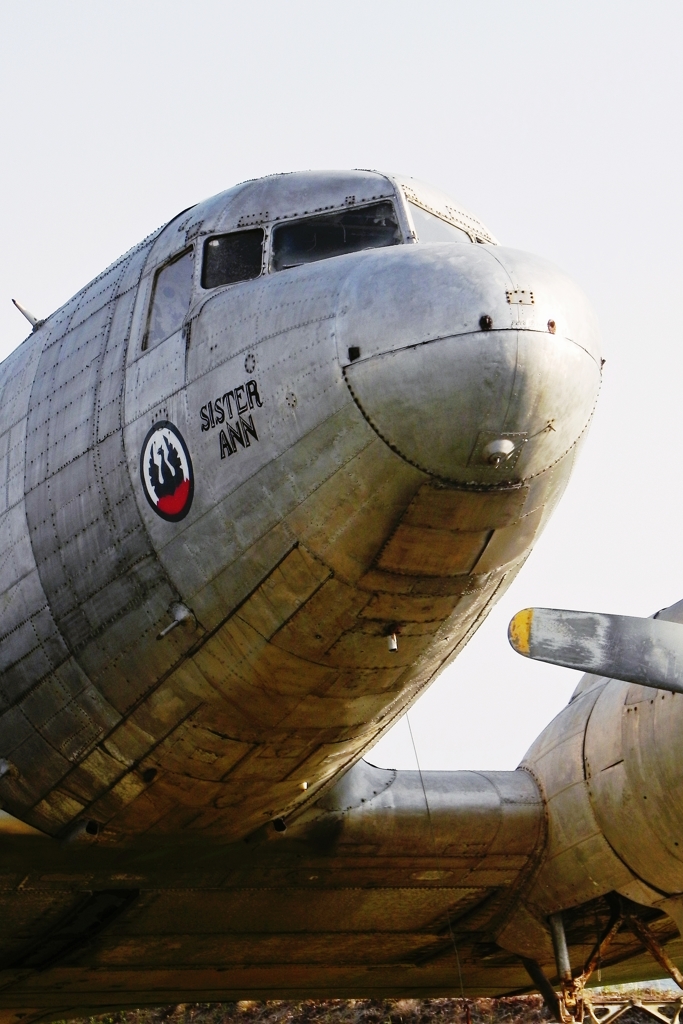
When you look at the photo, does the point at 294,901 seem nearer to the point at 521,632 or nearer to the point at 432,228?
the point at 521,632

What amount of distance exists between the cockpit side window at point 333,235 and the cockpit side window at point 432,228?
0.16 metres

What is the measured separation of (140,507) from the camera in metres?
8.44

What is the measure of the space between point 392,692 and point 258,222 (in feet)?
10.5

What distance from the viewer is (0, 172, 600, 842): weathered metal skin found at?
7035 mm

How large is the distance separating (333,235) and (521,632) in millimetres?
2848

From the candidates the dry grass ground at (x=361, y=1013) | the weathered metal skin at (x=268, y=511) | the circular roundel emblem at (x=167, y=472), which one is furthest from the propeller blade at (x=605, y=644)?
the dry grass ground at (x=361, y=1013)

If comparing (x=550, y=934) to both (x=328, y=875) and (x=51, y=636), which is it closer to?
(x=328, y=875)

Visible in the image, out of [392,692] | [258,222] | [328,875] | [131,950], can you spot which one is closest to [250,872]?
[328,875]

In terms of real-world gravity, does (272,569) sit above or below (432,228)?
below

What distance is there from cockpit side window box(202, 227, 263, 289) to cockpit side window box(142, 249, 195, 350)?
0.16 metres

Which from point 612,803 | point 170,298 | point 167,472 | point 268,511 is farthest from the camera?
point 612,803

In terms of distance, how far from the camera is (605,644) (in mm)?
9430

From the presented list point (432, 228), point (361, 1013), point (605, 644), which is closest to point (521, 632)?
point (605, 644)

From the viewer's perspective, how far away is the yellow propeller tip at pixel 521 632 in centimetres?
874
